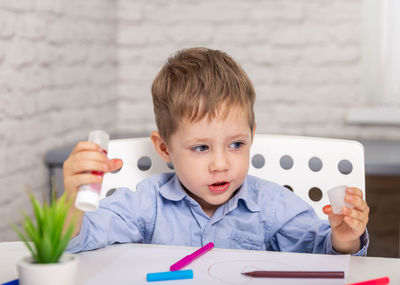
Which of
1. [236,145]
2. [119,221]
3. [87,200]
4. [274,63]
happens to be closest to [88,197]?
[87,200]

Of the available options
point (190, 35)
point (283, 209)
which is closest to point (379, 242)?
point (190, 35)

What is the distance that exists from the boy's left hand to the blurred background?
1104mm

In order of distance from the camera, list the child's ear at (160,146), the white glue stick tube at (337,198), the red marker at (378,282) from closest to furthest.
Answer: the red marker at (378,282)
the white glue stick tube at (337,198)
the child's ear at (160,146)

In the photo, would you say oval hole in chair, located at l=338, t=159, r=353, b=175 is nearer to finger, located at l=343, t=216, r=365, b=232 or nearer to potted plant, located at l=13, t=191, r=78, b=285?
finger, located at l=343, t=216, r=365, b=232

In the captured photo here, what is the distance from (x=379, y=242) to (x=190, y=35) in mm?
1135

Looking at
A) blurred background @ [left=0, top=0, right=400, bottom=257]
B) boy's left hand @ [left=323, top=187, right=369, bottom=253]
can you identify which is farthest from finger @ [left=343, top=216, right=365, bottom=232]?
blurred background @ [left=0, top=0, right=400, bottom=257]

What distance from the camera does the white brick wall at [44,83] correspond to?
160 cm

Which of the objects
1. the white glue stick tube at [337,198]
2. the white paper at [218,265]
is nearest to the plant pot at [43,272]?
the white paper at [218,265]

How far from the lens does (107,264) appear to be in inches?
31.9

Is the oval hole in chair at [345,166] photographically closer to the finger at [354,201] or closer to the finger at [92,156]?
the finger at [354,201]

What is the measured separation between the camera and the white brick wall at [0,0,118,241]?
1600 mm

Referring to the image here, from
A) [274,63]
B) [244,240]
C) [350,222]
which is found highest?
[274,63]

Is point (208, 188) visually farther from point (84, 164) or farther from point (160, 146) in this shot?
point (84, 164)

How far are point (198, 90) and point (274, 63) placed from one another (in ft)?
4.08
